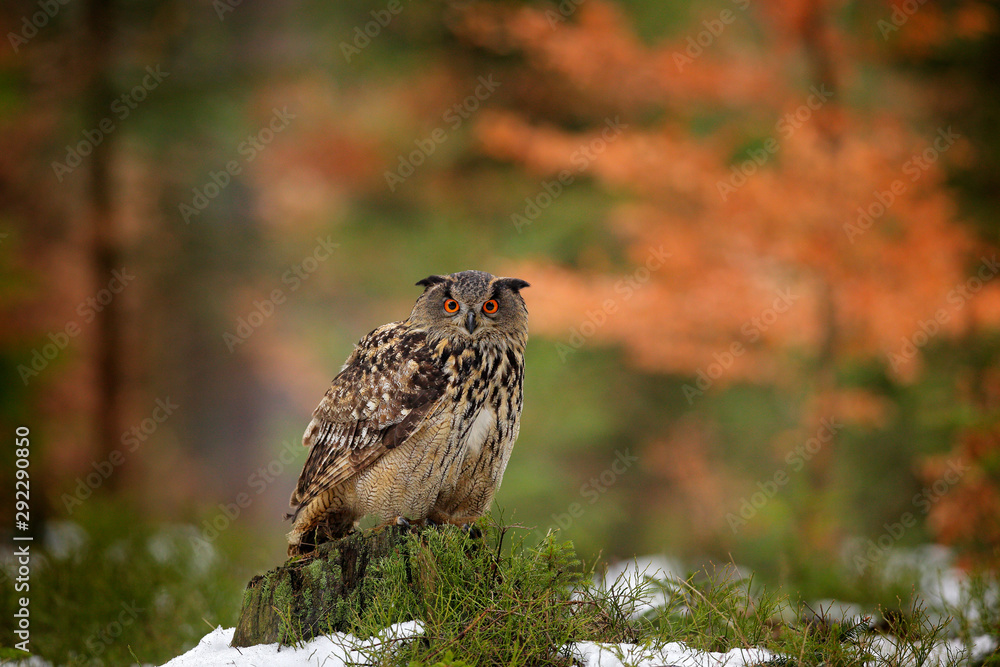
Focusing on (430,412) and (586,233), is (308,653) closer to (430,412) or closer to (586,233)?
(430,412)

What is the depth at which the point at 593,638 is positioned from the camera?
107 inches

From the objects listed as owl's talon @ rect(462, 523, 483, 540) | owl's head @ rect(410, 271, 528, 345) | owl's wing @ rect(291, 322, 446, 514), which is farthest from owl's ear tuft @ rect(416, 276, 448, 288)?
owl's talon @ rect(462, 523, 483, 540)

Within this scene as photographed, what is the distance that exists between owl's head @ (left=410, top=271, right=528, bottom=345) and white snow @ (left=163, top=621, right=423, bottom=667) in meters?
1.12

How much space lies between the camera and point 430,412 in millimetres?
2881

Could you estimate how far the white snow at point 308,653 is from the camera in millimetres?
2508

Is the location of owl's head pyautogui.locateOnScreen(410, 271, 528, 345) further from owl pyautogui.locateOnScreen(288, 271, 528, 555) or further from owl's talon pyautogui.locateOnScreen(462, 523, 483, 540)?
owl's talon pyautogui.locateOnScreen(462, 523, 483, 540)

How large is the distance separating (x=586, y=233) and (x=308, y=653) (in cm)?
689

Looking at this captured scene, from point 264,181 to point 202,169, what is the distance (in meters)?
0.88

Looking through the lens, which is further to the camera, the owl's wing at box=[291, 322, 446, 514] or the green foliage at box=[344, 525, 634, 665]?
the owl's wing at box=[291, 322, 446, 514]

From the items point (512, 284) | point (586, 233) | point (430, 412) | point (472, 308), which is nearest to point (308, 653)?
point (430, 412)

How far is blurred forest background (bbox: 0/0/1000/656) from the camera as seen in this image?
6.73 metres

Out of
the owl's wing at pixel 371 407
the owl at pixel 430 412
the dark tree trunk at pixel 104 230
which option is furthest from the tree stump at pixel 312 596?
the dark tree trunk at pixel 104 230

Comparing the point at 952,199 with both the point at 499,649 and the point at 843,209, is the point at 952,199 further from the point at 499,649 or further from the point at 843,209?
the point at 499,649

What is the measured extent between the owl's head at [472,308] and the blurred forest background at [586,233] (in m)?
3.55
